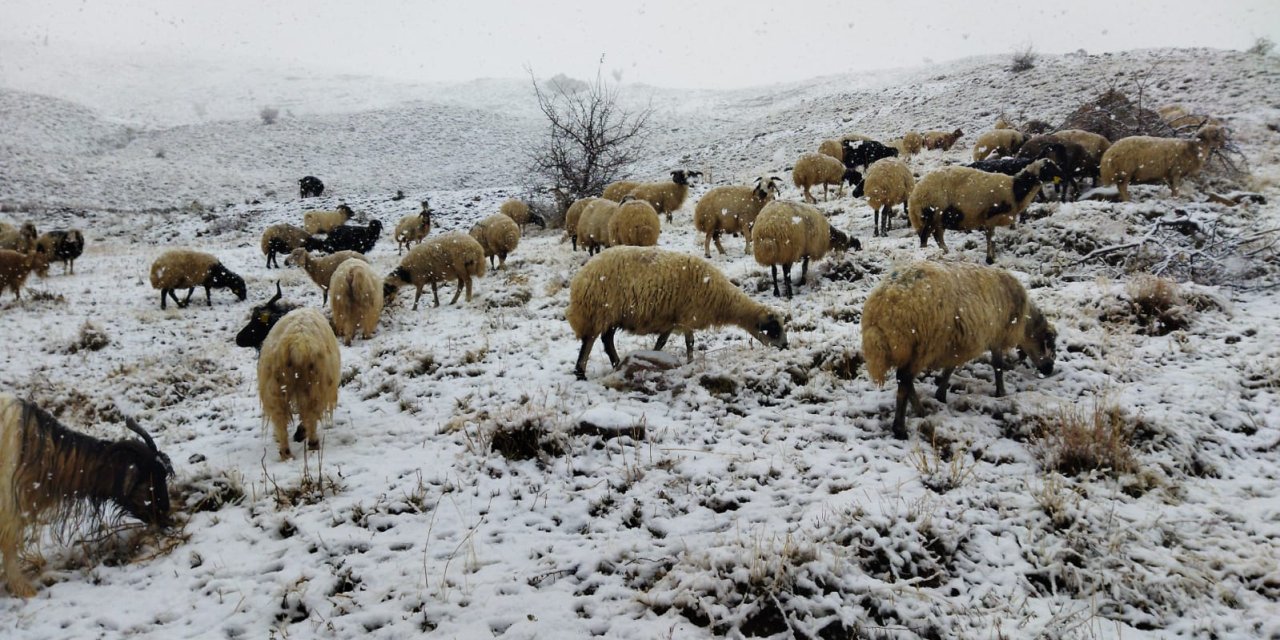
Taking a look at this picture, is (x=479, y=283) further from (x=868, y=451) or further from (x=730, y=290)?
(x=868, y=451)

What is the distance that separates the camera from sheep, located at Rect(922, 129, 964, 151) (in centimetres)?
2184

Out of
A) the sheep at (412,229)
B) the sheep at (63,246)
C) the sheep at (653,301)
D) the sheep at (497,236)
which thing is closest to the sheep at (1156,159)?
the sheep at (653,301)

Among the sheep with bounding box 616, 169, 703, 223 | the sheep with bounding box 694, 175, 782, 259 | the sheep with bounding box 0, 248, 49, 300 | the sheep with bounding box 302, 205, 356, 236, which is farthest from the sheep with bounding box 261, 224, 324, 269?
the sheep with bounding box 694, 175, 782, 259

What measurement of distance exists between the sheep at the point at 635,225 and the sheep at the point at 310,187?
24.9m

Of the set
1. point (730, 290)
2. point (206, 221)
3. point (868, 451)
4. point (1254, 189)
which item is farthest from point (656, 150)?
point (868, 451)

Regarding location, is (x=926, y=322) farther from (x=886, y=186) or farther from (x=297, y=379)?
(x=886, y=186)

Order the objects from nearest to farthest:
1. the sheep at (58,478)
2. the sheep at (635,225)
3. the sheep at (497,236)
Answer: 1. the sheep at (58,478)
2. the sheep at (635,225)
3. the sheep at (497,236)

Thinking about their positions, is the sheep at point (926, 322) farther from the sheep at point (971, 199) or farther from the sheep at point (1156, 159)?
the sheep at point (1156, 159)

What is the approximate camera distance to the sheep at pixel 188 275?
1282 cm

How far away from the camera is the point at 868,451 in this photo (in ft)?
16.7

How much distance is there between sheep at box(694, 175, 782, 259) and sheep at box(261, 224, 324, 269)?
488 inches

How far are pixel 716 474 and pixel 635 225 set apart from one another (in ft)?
26.9

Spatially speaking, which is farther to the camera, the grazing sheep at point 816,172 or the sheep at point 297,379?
the grazing sheep at point 816,172

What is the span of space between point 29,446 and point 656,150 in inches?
1322
